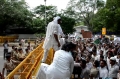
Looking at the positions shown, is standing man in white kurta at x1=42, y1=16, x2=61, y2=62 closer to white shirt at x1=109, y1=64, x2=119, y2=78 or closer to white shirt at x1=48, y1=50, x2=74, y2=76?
white shirt at x1=109, y1=64, x2=119, y2=78

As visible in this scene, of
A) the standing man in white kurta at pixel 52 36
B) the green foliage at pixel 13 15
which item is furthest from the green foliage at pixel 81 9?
the standing man in white kurta at pixel 52 36

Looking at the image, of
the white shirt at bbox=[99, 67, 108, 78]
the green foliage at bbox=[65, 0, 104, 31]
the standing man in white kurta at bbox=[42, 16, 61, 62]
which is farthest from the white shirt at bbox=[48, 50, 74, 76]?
the green foliage at bbox=[65, 0, 104, 31]

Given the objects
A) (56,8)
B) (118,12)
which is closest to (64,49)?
(118,12)

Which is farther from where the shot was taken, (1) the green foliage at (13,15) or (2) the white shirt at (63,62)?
(1) the green foliage at (13,15)

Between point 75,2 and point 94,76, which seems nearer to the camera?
point 94,76

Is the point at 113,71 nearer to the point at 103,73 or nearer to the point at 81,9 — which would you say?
the point at 103,73

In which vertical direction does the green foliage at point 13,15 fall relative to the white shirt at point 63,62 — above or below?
below

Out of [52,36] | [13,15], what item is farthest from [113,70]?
[13,15]

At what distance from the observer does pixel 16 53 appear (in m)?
13.8

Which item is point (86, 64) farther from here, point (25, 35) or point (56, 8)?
point (56, 8)

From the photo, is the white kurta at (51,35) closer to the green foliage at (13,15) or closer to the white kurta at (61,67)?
the white kurta at (61,67)

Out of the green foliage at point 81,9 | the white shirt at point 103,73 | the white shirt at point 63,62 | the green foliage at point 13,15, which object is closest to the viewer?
the white shirt at point 63,62

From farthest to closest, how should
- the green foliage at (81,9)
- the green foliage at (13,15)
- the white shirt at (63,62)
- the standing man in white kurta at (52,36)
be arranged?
the green foliage at (81,9)
the green foliage at (13,15)
the standing man in white kurta at (52,36)
the white shirt at (63,62)

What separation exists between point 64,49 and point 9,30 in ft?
175
